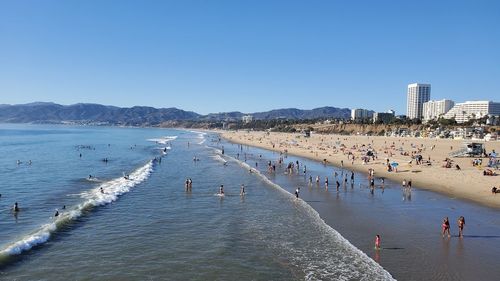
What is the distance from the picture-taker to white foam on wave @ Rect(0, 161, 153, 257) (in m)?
17.1

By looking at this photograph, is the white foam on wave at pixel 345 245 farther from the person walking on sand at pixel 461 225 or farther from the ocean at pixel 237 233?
the person walking on sand at pixel 461 225

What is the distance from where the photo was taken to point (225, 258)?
16156 millimetres

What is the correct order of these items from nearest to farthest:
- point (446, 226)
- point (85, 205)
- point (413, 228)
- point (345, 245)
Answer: point (345, 245) → point (446, 226) → point (413, 228) → point (85, 205)

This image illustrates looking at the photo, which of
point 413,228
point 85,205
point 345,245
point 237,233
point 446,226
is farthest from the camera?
point 85,205

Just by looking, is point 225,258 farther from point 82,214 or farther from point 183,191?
point 183,191

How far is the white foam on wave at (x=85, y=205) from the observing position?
17062 millimetres

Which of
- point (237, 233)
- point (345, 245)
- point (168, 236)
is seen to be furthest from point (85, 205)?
point (345, 245)

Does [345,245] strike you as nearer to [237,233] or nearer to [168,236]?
[237,233]

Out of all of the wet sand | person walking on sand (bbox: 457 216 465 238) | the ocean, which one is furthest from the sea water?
person walking on sand (bbox: 457 216 465 238)

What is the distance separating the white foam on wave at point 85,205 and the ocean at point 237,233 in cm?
8

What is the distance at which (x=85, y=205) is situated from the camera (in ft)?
82.6

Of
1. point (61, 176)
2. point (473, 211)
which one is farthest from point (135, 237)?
point (61, 176)

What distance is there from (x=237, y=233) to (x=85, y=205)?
11012mm

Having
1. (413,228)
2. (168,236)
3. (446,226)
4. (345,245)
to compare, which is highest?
(446,226)
